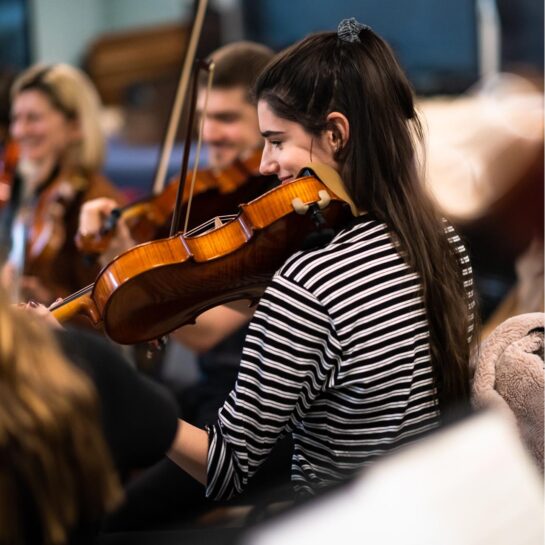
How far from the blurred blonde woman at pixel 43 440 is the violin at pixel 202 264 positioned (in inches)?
13.5

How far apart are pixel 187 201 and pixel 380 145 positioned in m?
0.68

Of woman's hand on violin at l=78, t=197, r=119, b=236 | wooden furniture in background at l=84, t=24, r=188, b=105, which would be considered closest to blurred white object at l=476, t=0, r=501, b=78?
wooden furniture in background at l=84, t=24, r=188, b=105

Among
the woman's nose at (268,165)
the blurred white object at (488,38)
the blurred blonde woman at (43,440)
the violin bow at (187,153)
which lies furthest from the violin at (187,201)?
the blurred white object at (488,38)

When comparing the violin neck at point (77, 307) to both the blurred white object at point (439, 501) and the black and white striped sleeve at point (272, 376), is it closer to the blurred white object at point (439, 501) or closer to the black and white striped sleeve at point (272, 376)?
the black and white striped sleeve at point (272, 376)

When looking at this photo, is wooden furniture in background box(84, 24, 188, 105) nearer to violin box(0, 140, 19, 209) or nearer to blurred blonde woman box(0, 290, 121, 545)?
violin box(0, 140, 19, 209)

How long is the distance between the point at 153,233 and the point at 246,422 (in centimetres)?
79

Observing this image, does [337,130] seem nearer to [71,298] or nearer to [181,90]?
[71,298]

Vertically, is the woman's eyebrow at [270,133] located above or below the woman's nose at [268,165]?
above

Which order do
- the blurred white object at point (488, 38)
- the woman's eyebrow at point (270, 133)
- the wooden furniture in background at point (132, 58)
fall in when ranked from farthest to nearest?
the wooden furniture in background at point (132, 58)
the blurred white object at point (488, 38)
the woman's eyebrow at point (270, 133)

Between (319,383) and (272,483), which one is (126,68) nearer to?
(272,483)

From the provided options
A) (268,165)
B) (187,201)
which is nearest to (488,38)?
(187,201)

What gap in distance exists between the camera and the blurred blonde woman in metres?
0.74

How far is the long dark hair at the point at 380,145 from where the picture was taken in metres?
1.13

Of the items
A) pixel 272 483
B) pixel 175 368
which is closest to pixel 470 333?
pixel 272 483
